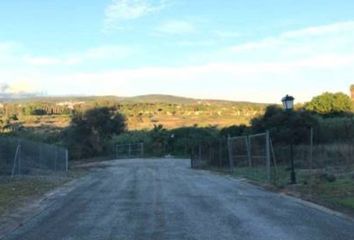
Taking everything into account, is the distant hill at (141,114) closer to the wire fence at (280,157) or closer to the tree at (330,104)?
the tree at (330,104)

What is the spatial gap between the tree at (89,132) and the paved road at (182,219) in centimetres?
5666

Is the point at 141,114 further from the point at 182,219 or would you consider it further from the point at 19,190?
the point at 182,219

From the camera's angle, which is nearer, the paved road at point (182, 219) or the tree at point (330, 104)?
the paved road at point (182, 219)

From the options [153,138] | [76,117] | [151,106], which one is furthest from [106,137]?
[151,106]

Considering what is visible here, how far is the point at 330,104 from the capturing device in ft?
250

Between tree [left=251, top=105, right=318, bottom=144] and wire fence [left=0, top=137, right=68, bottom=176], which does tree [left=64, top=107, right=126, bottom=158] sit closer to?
tree [left=251, top=105, right=318, bottom=144]

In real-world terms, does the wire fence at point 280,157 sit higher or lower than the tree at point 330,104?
lower

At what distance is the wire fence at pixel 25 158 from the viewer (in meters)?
31.2

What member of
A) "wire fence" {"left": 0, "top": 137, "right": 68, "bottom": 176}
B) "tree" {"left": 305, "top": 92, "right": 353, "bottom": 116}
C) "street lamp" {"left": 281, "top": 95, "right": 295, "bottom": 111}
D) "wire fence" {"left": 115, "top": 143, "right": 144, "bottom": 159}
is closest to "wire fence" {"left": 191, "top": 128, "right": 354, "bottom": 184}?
→ "street lamp" {"left": 281, "top": 95, "right": 295, "bottom": 111}

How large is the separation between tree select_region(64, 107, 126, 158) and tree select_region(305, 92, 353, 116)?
82.8 ft

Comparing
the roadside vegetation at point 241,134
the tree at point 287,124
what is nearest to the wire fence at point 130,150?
the roadside vegetation at point 241,134

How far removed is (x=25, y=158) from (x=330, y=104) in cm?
4913

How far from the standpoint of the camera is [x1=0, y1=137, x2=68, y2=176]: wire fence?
1230 inches

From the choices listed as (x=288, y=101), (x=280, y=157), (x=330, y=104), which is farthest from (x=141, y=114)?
(x=288, y=101)
